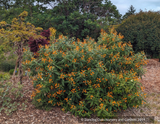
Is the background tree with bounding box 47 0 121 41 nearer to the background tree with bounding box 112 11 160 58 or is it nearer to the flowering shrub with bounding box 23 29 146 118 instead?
the background tree with bounding box 112 11 160 58

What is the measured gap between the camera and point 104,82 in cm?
330

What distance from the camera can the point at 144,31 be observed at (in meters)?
8.50

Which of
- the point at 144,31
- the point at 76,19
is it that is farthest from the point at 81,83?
the point at 76,19

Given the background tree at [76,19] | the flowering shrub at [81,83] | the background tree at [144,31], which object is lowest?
the flowering shrub at [81,83]

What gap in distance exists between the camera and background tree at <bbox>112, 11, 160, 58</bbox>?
841 cm

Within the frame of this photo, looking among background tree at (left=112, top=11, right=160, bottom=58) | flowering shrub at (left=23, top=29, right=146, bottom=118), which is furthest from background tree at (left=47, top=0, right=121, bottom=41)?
flowering shrub at (left=23, top=29, right=146, bottom=118)

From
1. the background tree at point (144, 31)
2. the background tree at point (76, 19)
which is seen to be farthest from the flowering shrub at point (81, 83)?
the background tree at point (76, 19)

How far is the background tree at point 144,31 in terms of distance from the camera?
8.41 m

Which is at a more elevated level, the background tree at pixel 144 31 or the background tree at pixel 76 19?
the background tree at pixel 76 19

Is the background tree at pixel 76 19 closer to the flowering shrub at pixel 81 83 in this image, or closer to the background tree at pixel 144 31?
the background tree at pixel 144 31

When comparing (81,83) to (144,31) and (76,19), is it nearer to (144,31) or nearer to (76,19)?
(144,31)

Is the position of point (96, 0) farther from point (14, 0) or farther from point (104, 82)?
point (104, 82)

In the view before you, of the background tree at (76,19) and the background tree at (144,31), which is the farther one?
the background tree at (76,19)

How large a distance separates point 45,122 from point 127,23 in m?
8.03
